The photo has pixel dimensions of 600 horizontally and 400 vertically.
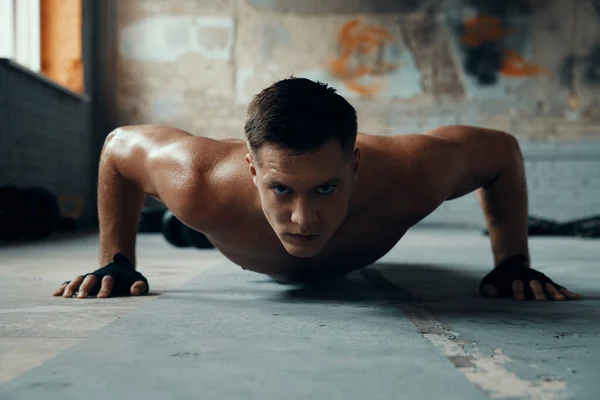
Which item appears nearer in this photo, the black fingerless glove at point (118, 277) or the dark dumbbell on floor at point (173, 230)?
the black fingerless glove at point (118, 277)

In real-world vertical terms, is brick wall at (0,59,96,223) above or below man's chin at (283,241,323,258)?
above

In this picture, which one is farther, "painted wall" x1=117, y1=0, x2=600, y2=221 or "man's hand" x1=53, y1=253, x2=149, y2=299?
"painted wall" x1=117, y1=0, x2=600, y2=221

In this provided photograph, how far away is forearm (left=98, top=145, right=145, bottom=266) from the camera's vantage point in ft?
7.98

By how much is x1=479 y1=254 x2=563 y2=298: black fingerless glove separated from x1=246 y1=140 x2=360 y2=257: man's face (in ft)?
2.51

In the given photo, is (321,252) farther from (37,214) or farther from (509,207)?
(37,214)

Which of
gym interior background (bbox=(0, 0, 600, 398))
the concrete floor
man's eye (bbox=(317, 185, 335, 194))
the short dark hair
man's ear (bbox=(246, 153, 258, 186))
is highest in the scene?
gym interior background (bbox=(0, 0, 600, 398))

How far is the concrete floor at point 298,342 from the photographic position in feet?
3.72

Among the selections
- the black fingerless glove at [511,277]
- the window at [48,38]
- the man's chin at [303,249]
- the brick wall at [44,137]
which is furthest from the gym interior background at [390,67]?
the man's chin at [303,249]

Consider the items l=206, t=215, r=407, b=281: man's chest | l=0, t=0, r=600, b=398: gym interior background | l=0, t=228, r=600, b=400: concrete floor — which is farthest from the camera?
l=0, t=0, r=600, b=398: gym interior background

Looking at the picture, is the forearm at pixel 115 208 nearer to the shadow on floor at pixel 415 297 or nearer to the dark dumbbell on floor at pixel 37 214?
the shadow on floor at pixel 415 297

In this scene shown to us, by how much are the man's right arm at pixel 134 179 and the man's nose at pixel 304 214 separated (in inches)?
17.0

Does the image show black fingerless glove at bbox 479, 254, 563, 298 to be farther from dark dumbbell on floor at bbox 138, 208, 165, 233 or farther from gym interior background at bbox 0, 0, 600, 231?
gym interior background at bbox 0, 0, 600, 231

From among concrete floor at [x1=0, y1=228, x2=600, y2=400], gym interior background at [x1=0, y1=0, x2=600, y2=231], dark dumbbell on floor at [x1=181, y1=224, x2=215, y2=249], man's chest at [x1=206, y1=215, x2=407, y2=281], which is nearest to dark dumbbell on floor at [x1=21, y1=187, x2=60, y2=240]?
dark dumbbell on floor at [x1=181, y1=224, x2=215, y2=249]

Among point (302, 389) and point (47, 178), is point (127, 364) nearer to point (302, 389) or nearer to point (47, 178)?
point (302, 389)
